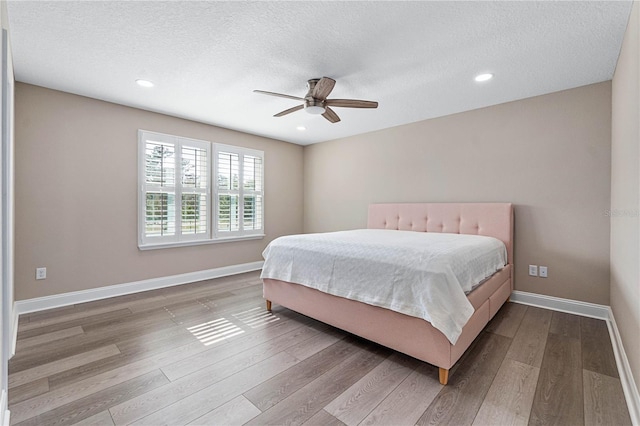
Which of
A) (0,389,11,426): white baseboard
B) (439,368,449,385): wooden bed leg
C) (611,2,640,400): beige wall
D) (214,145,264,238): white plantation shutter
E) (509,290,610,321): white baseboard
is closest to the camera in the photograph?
(0,389,11,426): white baseboard

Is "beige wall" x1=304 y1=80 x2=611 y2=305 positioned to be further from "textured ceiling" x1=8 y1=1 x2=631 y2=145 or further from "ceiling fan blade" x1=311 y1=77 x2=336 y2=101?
"ceiling fan blade" x1=311 y1=77 x2=336 y2=101

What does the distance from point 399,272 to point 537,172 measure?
2.41m

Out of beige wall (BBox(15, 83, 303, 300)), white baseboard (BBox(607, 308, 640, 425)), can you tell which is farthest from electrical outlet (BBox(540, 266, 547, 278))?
beige wall (BBox(15, 83, 303, 300))

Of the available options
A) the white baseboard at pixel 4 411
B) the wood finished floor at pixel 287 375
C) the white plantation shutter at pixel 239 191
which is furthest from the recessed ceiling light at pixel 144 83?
the white baseboard at pixel 4 411

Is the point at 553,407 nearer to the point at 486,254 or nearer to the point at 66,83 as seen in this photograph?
the point at 486,254

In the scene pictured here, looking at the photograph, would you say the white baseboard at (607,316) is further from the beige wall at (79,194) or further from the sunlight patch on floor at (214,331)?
the beige wall at (79,194)

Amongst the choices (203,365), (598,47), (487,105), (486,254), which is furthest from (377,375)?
(487,105)

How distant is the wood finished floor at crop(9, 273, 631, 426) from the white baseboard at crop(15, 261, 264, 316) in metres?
0.26

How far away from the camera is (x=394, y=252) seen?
85.1 inches

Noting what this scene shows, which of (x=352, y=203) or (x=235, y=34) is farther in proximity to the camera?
(x=352, y=203)

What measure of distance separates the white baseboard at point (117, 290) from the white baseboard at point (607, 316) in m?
4.09

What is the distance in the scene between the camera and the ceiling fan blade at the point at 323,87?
2490 mm

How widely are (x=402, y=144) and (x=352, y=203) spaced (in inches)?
52.6

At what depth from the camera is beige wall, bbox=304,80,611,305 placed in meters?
2.86
